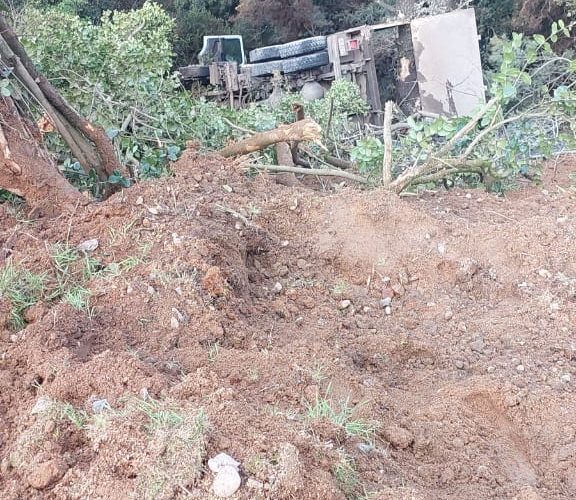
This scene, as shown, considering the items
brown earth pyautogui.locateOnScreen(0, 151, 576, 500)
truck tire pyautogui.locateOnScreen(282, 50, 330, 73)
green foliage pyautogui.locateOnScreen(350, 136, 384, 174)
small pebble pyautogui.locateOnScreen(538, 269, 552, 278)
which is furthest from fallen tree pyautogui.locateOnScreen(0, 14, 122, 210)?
truck tire pyautogui.locateOnScreen(282, 50, 330, 73)

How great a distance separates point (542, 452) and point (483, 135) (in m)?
2.36

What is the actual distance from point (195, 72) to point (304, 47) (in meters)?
1.97

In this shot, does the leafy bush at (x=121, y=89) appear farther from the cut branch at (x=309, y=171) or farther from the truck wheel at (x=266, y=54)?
the truck wheel at (x=266, y=54)

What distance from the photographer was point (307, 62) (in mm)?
11266

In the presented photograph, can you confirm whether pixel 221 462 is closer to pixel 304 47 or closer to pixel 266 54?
pixel 304 47

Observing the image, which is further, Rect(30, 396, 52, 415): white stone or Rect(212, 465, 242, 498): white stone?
Rect(30, 396, 52, 415): white stone

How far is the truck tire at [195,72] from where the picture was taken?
1085 cm

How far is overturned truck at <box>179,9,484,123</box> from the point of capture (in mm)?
10914

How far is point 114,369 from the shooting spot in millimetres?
1883

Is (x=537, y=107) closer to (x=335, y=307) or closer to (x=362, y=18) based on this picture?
(x=335, y=307)

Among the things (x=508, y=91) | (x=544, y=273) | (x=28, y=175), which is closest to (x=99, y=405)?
(x=28, y=175)

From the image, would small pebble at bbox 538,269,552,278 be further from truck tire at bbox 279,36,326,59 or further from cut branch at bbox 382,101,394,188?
truck tire at bbox 279,36,326,59

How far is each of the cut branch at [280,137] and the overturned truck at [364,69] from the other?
6616 millimetres

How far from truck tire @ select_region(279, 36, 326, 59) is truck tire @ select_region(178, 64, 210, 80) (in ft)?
5.06
